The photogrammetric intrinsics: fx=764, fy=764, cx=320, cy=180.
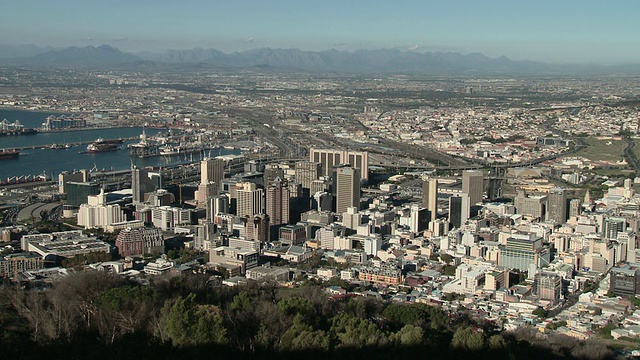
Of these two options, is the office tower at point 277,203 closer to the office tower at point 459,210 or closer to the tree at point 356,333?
the office tower at point 459,210

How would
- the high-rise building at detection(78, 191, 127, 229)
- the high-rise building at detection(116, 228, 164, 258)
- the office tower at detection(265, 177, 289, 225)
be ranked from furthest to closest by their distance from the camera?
the office tower at detection(265, 177, 289, 225), the high-rise building at detection(78, 191, 127, 229), the high-rise building at detection(116, 228, 164, 258)

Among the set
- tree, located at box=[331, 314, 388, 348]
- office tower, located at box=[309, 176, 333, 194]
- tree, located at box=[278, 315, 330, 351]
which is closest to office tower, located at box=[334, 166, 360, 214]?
office tower, located at box=[309, 176, 333, 194]

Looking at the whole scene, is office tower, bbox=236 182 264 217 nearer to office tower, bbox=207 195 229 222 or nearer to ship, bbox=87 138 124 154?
office tower, bbox=207 195 229 222

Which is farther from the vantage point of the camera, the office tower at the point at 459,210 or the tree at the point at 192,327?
the office tower at the point at 459,210

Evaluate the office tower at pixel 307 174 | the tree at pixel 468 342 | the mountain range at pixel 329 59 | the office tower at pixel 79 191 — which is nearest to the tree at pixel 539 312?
the tree at pixel 468 342

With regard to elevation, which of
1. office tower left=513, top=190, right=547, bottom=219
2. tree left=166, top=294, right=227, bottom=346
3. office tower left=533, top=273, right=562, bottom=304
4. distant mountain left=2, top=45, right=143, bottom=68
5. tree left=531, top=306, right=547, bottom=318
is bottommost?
tree left=531, top=306, right=547, bottom=318

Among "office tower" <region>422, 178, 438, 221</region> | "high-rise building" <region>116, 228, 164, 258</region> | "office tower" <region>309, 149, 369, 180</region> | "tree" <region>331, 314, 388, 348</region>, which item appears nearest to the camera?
"tree" <region>331, 314, 388, 348</region>
